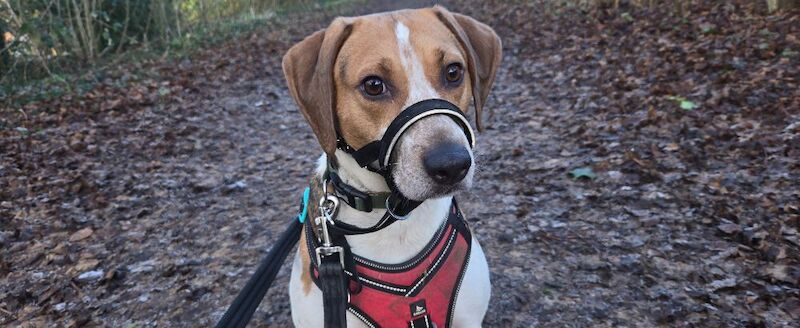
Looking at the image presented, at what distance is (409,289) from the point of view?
2.36 meters

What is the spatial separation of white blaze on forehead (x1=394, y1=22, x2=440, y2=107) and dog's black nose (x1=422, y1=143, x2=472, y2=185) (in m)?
0.33

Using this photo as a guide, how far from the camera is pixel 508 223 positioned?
4.77 m

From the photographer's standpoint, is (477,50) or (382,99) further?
(477,50)

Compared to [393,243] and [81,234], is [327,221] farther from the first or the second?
[81,234]

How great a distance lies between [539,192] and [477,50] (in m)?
2.88

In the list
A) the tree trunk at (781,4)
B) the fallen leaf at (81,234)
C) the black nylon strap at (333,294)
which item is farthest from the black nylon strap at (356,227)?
the tree trunk at (781,4)

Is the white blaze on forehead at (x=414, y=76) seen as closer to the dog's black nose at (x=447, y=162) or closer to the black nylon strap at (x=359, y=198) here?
the dog's black nose at (x=447, y=162)

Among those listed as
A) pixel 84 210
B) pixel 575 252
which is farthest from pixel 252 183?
pixel 575 252

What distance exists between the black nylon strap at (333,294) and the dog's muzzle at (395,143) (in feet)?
1.21

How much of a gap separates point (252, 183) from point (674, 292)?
490cm

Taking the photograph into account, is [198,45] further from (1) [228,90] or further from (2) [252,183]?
(2) [252,183]

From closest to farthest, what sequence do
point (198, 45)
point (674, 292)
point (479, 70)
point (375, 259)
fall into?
point (375, 259), point (479, 70), point (674, 292), point (198, 45)

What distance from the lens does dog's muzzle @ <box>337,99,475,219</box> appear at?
214cm

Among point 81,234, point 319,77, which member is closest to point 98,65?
point 81,234
